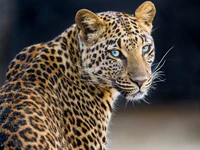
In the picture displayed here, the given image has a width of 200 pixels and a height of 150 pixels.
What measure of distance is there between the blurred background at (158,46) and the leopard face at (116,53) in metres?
7.86

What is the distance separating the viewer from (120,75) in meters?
7.57

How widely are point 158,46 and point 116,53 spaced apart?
8.34m

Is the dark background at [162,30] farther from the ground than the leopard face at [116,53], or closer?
closer

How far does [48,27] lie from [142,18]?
27.7 ft

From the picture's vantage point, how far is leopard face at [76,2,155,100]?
755cm

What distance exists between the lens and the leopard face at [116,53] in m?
7.55

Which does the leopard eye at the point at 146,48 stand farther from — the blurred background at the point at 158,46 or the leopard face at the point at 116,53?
the blurred background at the point at 158,46

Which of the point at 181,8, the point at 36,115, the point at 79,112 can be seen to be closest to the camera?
the point at 36,115

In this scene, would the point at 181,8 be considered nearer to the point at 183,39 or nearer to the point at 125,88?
the point at 183,39

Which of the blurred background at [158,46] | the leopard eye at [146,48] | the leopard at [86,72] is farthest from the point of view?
the blurred background at [158,46]

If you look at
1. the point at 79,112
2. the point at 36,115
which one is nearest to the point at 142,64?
the point at 79,112

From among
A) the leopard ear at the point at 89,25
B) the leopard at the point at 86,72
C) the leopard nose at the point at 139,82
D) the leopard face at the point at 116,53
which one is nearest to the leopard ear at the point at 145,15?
the leopard at the point at 86,72

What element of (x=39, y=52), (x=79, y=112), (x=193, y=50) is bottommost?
(x=193, y=50)

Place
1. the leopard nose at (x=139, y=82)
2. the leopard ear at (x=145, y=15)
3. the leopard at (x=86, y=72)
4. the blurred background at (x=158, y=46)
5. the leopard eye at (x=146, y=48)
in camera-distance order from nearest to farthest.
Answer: the leopard at (x=86, y=72) → the leopard nose at (x=139, y=82) → the leopard eye at (x=146, y=48) → the leopard ear at (x=145, y=15) → the blurred background at (x=158, y=46)
